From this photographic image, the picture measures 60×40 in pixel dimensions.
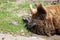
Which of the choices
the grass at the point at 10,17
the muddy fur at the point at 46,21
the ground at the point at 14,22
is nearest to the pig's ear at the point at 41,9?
the muddy fur at the point at 46,21

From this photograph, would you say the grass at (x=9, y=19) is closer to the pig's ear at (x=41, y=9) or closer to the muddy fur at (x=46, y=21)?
the muddy fur at (x=46, y=21)

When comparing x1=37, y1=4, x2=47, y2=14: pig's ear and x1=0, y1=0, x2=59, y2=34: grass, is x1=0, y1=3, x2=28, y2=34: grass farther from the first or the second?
x1=37, y1=4, x2=47, y2=14: pig's ear

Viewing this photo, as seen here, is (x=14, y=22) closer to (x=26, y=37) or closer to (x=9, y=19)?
(x=9, y=19)

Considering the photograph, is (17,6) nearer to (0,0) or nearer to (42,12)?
(0,0)

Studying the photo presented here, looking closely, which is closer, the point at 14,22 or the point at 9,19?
the point at 14,22

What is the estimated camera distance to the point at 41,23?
30.9ft

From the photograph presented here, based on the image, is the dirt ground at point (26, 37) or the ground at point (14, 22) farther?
the ground at point (14, 22)

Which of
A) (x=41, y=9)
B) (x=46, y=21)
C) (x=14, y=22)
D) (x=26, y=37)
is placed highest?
(x=41, y=9)

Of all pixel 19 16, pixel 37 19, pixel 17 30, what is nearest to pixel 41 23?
pixel 37 19

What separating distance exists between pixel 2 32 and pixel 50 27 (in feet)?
5.67

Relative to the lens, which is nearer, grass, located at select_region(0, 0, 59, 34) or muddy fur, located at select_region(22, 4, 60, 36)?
muddy fur, located at select_region(22, 4, 60, 36)

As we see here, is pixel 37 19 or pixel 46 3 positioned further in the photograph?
pixel 46 3

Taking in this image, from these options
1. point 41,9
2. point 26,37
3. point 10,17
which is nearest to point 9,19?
point 10,17

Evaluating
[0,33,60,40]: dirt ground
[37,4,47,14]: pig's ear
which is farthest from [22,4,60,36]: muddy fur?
[0,33,60,40]: dirt ground
